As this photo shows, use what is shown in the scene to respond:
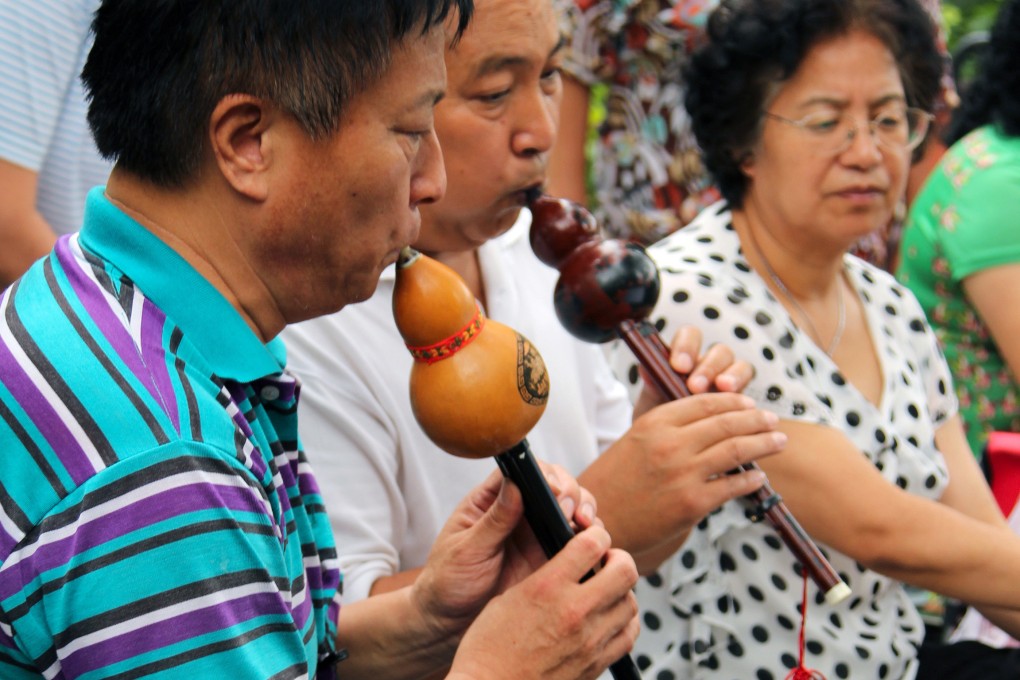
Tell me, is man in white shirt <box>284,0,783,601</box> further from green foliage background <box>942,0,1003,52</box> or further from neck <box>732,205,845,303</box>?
green foliage background <box>942,0,1003,52</box>

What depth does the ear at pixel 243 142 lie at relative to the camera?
1.09 meters

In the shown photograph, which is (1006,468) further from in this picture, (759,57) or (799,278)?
(759,57)

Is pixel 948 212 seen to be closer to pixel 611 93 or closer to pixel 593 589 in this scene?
pixel 611 93

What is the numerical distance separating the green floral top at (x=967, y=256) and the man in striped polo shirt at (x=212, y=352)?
192 centimetres

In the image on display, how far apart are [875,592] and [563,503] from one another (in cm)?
104

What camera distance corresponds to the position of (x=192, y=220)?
3.73 ft

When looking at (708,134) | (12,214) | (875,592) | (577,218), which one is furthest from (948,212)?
(12,214)

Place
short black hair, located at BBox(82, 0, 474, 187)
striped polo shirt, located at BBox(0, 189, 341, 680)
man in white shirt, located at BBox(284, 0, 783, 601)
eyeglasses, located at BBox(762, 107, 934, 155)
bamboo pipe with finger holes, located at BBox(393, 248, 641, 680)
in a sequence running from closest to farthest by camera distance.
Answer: striped polo shirt, located at BBox(0, 189, 341, 680)
short black hair, located at BBox(82, 0, 474, 187)
bamboo pipe with finger holes, located at BBox(393, 248, 641, 680)
man in white shirt, located at BBox(284, 0, 783, 601)
eyeglasses, located at BBox(762, 107, 934, 155)

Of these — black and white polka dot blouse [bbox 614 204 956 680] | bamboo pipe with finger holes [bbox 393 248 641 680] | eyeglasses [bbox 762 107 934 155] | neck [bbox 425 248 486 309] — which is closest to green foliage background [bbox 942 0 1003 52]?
eyeglasses [bbox 762 107 934 155]

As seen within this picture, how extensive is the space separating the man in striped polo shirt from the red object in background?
1.55 m

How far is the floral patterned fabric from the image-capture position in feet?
10.2

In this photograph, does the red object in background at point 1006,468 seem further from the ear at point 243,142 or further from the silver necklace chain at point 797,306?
the ear at point 243,142

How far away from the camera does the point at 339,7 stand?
1.10 meters

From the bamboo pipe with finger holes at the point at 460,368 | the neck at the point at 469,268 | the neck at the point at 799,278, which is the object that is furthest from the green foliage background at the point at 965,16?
the bamboo pipe with finger holes at the point at 460,368
